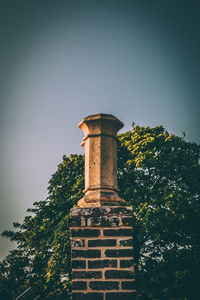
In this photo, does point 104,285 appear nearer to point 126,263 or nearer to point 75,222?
point 126,263

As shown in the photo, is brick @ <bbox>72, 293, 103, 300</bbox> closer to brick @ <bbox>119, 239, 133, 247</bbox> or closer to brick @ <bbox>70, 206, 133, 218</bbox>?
brick @ <bbox>119, 239, 133, 247</bbox>

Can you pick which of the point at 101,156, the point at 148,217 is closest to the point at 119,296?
the point at 101,156

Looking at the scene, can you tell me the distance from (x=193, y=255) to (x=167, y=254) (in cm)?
89

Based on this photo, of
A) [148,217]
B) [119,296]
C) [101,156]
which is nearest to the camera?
[119,296]

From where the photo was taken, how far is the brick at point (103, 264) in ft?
6.41

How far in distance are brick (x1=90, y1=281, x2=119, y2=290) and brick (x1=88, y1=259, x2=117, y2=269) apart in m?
0.12

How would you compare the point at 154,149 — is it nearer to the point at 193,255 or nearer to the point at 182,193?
the point at 182,193

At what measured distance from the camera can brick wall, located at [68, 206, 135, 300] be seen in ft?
6.26

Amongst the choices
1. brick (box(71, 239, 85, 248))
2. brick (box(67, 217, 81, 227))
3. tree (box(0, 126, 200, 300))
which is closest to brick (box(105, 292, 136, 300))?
brick (box(71, 239, 85, 248))

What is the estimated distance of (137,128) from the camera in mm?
11359

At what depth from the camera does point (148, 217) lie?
8.29 meters

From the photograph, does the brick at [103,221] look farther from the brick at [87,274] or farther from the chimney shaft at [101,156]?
the brick at [87,274]

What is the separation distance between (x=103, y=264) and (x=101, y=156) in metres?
0.99

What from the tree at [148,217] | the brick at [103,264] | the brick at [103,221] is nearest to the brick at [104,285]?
the brick at [103,264]
